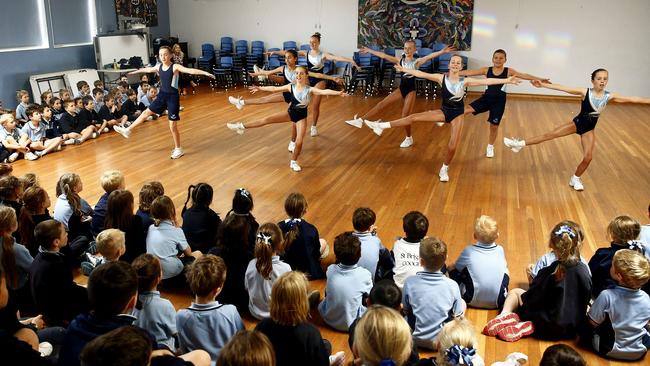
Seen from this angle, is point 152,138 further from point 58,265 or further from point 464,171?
point 58,265

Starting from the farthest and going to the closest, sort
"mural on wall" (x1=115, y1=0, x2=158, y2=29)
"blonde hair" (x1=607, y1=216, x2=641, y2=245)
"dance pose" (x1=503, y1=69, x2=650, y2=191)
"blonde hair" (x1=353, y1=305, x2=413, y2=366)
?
"mural on wall" (x1=115, y1=0, x2=158, y2=29), "dance pose" (x1=503, y1=69, x2=650, y2=191), "blonde hair" (x1=607, y1=216, x2=641, y2=245), "blonde hair" (x1=353, y1=305, x2=413, y2=366)

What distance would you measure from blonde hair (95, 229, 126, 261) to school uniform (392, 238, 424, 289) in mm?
1749

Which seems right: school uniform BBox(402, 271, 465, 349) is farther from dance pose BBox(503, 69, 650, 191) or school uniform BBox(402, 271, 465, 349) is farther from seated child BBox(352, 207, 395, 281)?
dance pose BBox(503, 69, 650, 191)

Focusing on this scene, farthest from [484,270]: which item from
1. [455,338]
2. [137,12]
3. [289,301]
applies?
[137,12]

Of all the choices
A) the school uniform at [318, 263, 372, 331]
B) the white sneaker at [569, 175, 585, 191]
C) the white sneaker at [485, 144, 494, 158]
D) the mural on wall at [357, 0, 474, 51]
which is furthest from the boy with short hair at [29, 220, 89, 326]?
the mural on wall at [357, 0, 474, 51]

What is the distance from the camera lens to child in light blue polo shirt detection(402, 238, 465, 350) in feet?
10.2

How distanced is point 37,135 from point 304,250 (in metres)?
5.17

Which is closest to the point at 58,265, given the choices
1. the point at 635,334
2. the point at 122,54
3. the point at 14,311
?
the point at 14,311

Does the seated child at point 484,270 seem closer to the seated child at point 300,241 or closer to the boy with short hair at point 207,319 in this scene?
the seated child at point 300,241

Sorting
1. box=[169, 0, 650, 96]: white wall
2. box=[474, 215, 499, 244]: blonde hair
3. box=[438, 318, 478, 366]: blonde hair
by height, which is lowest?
box=[474, 215, 499, 244]: blonde hair

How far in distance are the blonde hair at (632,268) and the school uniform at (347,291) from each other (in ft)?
4.53

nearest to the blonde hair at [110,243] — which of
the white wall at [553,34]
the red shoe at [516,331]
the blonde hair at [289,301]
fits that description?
the blonde hair at [289,301]

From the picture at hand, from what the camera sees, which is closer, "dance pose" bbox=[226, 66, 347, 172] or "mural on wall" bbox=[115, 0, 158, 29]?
"dance pose" bbox=[226, 66, 347, 172]

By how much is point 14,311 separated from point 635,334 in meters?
3.26
